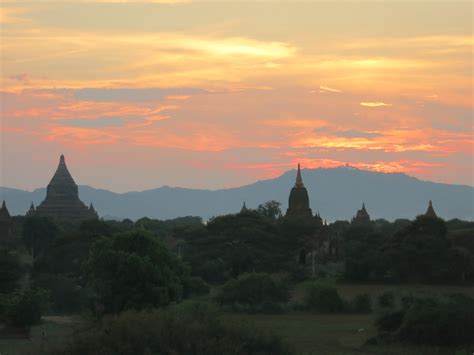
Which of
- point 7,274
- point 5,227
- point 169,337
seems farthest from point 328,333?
point 5,227

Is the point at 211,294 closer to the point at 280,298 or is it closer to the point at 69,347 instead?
the point at 280,298

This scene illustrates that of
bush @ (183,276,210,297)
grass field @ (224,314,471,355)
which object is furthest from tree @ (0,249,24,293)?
grass field @ (224,314,471,355)

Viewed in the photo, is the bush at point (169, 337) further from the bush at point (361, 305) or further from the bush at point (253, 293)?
the bush at point (361, 305)

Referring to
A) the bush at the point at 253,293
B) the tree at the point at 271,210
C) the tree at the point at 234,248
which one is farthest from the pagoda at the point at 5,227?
the bush at the point at 253,293

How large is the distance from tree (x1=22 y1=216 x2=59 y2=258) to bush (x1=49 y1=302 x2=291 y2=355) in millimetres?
68447

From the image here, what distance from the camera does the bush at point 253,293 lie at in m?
52.4

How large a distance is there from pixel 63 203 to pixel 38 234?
137ft

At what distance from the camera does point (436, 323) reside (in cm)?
3669

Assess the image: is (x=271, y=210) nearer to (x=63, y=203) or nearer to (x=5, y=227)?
(x=63, y=203)

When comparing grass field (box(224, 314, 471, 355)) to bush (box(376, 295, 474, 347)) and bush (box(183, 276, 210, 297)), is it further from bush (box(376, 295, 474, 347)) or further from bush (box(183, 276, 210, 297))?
bush (box(183, 276, 210, 297))

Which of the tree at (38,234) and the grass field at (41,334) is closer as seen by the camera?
the grass field at (41,334)

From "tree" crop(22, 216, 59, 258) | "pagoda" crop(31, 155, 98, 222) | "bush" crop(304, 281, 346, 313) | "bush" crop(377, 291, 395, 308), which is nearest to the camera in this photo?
"bush" crop(377, 291, 395, 308)

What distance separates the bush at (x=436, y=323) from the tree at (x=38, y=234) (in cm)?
6021

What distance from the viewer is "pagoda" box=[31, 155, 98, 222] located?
5354 inches
